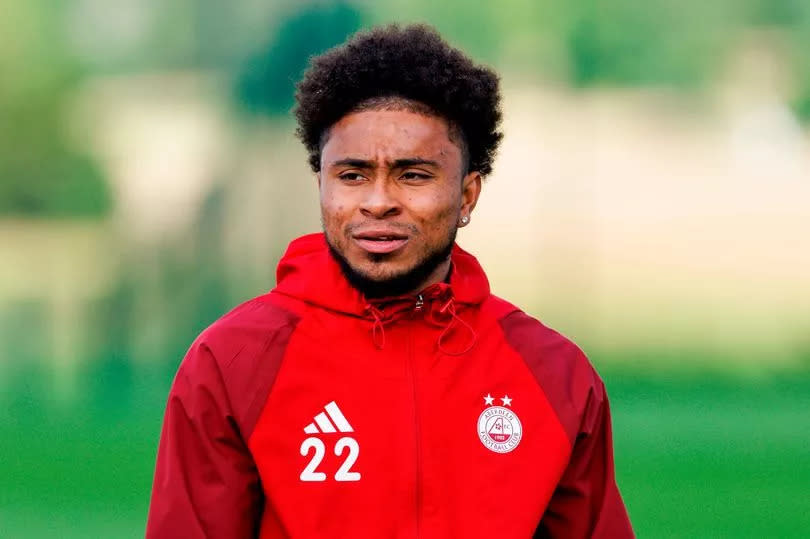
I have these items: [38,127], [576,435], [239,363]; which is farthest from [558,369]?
[38,127]

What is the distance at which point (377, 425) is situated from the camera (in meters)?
1.88

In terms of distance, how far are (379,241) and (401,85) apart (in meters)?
0.25

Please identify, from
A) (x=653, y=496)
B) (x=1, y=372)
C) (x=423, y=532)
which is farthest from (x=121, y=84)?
(x=423, y=532)

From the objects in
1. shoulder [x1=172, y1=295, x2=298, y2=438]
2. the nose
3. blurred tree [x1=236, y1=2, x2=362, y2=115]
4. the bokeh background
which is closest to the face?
the nose

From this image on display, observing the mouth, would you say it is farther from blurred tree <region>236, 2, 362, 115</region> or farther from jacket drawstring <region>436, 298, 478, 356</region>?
blurred tree <region>236, 2, 362, 115</region>

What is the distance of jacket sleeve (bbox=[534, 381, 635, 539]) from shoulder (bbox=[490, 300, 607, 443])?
0.05ft

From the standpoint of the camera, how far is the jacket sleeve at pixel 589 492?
6.51 feet

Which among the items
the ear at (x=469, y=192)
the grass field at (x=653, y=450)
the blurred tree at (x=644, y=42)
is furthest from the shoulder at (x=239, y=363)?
the blurred tree at (x=644, y=42)

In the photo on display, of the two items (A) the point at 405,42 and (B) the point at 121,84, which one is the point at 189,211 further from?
(A) the point at 405,42

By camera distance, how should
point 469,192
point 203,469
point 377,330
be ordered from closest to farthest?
point 203,469
point 377,330
point 469,192

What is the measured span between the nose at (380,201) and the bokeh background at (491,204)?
2.76m

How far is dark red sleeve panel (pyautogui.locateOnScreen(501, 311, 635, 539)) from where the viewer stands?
1974mm

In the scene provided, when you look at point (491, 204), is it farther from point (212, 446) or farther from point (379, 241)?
point (212, 446)

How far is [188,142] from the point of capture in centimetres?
473
